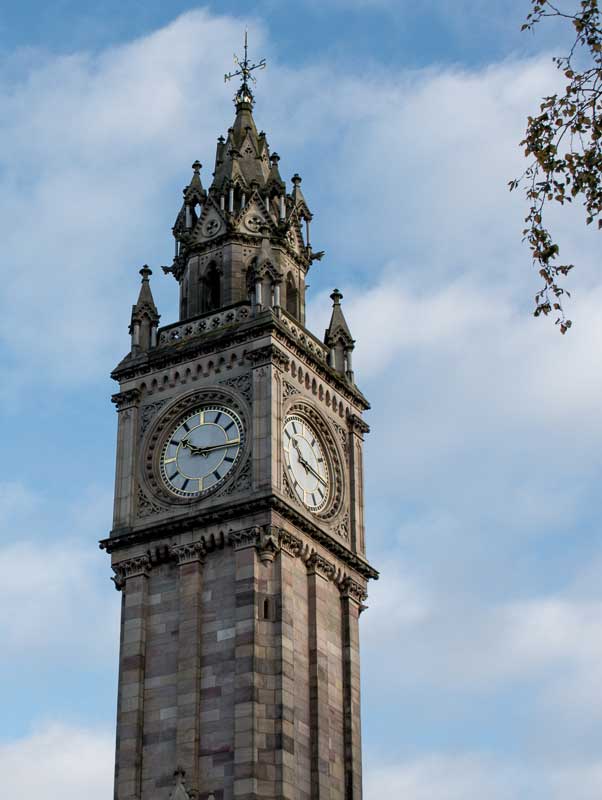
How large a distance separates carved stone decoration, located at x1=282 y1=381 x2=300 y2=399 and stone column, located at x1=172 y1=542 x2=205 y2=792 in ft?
21.2

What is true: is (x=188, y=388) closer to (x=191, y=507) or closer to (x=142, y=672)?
(x=191, y=507)

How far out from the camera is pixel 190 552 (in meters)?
54.8

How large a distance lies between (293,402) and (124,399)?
637cm

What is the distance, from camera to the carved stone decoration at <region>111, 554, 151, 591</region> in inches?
2194

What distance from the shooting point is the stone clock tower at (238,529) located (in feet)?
170

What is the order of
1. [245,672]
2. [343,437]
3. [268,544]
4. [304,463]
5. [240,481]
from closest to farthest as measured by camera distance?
[245,672]
[268,544]
[240,481]
[304,463]
[343,437]

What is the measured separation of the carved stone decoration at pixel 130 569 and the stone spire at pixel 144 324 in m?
8.56

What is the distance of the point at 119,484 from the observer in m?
58.2

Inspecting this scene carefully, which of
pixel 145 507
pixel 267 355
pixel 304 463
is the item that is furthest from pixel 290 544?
pixel 267 355

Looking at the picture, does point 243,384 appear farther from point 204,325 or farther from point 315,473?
point 315,473

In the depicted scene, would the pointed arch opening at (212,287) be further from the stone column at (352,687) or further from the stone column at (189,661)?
the stone column at (352,687)

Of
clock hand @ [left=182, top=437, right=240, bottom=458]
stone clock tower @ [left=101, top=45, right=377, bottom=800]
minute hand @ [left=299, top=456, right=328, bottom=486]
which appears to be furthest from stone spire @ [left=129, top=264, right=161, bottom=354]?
minute hand @ [left=299, top=456, right=328, bottom=486]

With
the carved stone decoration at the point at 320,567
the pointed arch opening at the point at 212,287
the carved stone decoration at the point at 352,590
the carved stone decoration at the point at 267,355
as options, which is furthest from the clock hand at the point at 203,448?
the pointed arch opening at the point at 212,287

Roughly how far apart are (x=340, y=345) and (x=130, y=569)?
41.4 feet
